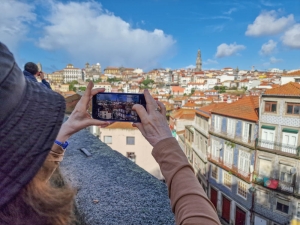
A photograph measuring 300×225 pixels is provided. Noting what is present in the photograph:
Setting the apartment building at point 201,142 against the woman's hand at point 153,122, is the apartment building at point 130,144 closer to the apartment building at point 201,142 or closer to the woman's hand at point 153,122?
the apartment building at point 201,142

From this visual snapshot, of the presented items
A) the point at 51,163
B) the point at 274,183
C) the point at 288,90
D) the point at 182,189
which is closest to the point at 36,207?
the point at 51,163

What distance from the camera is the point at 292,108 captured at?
46.2 ft

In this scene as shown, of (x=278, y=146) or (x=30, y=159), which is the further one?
(x=278, y=146)

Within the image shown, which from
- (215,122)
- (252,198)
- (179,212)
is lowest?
(252,198)

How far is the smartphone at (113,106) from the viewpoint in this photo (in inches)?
59.1

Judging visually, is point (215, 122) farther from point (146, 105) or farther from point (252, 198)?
point (146, 105)

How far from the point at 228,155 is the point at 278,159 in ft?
11.9

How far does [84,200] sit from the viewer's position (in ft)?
7.68

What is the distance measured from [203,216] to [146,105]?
A: 653mm

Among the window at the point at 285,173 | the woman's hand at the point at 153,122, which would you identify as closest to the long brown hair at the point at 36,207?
the woman's hand at the point at 153,122

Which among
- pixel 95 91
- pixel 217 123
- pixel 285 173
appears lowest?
pixel 285 173

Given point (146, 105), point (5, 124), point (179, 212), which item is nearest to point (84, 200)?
point (146, 105)

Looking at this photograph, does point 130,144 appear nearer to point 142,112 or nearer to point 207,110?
point 207,110

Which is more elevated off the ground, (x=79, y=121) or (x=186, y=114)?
(x=79, y=121)
